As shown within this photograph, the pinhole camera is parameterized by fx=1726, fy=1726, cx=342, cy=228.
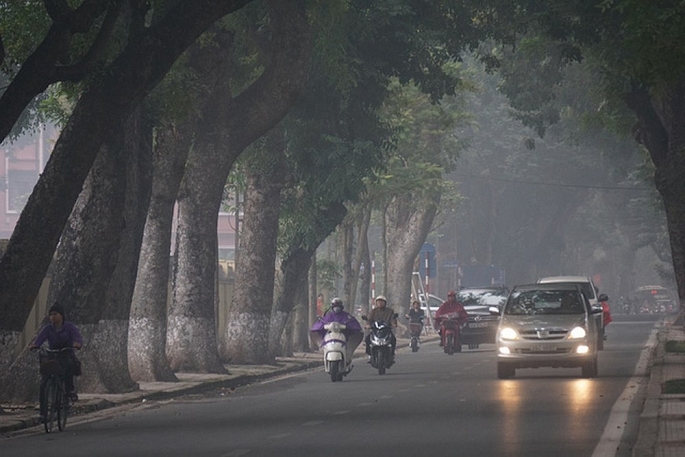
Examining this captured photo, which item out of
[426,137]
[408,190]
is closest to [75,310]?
→ [408,190]

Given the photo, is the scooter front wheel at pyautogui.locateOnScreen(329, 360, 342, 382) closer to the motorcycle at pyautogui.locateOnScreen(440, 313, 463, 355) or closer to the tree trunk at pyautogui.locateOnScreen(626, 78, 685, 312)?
the tree trunk at pyautogui.locateOnScreen(626, 78, 685, 312)

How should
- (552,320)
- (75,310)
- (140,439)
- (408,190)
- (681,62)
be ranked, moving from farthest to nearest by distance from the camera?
(408,190)
(552,320)
(75,310)
(681,62)
(140,439)

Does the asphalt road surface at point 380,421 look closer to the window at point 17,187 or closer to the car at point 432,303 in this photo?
the car at point 432,303

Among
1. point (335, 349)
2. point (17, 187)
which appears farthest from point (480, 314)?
point (17, 187)

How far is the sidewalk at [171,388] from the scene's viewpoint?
881 inches

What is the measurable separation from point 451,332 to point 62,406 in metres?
28.3

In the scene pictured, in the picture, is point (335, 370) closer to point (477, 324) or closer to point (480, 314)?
point (477, 324)

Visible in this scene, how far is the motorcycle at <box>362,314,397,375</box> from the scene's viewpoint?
36562mm

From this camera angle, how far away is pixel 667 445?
1533 cm

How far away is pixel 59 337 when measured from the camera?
21844 mm

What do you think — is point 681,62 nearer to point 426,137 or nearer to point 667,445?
point 667,445

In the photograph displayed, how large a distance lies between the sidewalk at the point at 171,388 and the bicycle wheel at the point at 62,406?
579 millimetres

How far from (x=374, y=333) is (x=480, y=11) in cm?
978

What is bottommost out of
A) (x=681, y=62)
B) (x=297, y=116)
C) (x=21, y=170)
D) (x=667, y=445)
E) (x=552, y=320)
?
(x=667, y=445)
